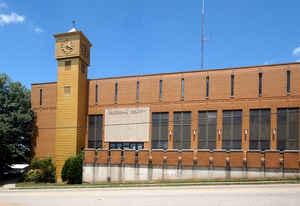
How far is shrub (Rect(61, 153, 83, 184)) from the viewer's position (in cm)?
2752

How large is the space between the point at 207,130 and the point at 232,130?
270 centimetres

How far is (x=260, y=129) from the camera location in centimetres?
2691

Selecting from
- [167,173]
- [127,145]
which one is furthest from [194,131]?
[127,145]

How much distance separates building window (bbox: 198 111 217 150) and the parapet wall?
1.98 metres

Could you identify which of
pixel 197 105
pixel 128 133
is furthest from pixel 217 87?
pixel 128 133

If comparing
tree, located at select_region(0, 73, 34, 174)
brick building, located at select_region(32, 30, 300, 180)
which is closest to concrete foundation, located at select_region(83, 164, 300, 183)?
brick building, located at select_region(32, 30, 300, 180)

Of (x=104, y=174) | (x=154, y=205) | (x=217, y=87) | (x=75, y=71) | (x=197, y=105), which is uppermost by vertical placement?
(x=75, y=71)

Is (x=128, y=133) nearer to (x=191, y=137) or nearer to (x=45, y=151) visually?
(x=191, y=137)

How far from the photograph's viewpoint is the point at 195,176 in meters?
24.3

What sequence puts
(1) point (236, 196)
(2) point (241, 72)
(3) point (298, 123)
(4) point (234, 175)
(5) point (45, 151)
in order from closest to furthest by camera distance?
1. (1) point (236, 196)
2. (4) point (234, 175)
3. (3) point (298, 123)
4. (2) point (241, 72)
5. (5) point (45, 151)

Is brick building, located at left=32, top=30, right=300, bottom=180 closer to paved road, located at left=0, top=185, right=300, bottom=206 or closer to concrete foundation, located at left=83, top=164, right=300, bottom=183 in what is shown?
concrete foundation, located at left=83, top=164, right=300, bottom=183

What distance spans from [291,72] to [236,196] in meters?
18.0

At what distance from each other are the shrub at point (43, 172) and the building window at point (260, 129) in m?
23.3

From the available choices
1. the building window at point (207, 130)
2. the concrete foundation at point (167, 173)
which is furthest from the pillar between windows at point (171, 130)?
the concrete foundation at point (167, 173)
